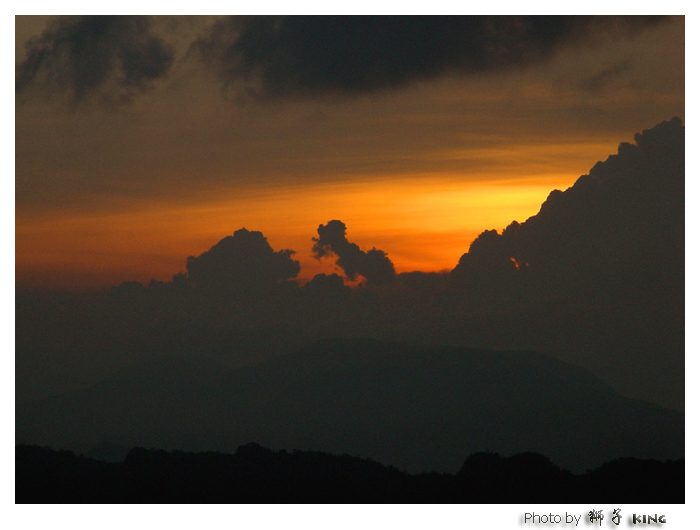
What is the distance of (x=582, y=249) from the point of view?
5838cm

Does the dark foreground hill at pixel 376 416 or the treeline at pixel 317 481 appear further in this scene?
the dark foreground hill at pixel 376 416

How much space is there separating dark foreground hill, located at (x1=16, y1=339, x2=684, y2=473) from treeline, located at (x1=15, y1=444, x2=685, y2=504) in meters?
2.32

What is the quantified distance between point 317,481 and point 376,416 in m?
123

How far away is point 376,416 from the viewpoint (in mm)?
140625

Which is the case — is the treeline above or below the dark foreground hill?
above

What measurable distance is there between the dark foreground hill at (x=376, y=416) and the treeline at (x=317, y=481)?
7.61 feet

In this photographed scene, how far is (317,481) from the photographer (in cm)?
2058

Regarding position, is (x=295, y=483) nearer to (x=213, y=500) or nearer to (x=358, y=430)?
(x=213, y=500)

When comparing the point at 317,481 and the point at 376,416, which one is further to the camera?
the point at 376,416

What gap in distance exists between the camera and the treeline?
1975cm

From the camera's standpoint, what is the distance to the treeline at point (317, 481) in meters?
19.8

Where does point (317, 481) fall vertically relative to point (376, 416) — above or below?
above

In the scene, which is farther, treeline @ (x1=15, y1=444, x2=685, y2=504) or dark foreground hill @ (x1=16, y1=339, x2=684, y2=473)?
dark foreground hill @ (x1=16, y1=339, x2=684, y2=473)
